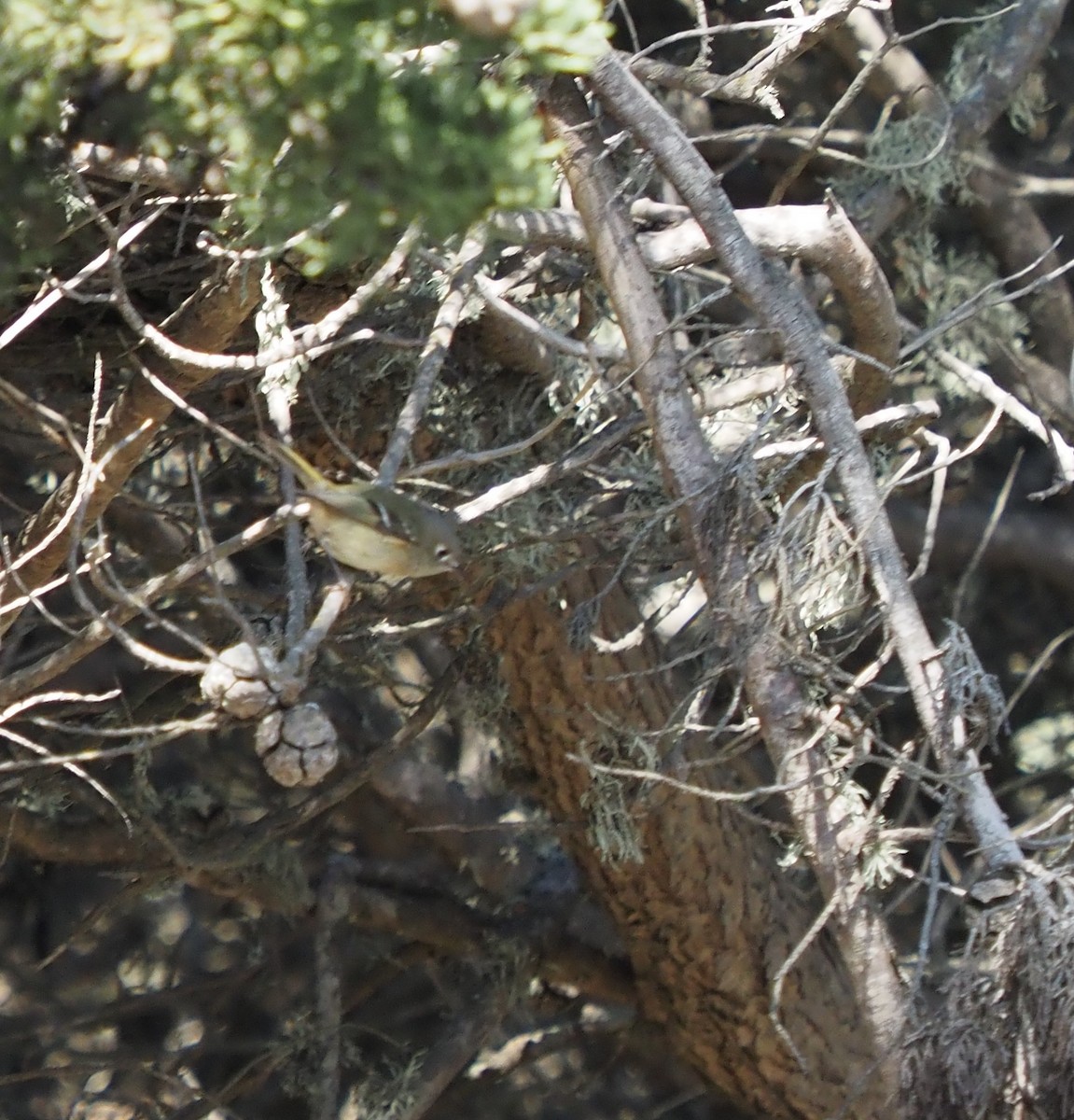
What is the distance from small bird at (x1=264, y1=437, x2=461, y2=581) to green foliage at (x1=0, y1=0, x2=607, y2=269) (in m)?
0.32

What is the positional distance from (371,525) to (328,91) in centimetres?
41

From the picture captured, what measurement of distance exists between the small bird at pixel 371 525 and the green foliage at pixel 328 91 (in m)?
0.32

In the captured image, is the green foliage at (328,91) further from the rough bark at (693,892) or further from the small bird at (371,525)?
the rough bark at (693,892)

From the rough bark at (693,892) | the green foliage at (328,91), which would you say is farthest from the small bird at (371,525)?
the rough bark at (693,892)

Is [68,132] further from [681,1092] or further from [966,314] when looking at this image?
[681,1092]

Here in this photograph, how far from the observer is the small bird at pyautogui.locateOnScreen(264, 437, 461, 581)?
942mm

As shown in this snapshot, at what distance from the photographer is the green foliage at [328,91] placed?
0.59m

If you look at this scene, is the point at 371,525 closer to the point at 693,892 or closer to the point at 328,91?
the point at 328,91

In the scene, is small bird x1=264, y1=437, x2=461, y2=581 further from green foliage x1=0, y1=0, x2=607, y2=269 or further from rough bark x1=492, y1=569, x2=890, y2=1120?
rough bark x1=492, y1=569, x2=890, y2=1120

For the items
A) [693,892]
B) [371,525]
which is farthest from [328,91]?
[693,892]

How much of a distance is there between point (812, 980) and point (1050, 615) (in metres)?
1.33

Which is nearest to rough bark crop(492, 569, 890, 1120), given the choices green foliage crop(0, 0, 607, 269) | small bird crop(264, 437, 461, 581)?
small bird crop(264, 437, 461, 581)

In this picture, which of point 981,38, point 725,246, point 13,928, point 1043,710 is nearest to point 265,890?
point 13,928

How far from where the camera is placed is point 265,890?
6.58 ft
